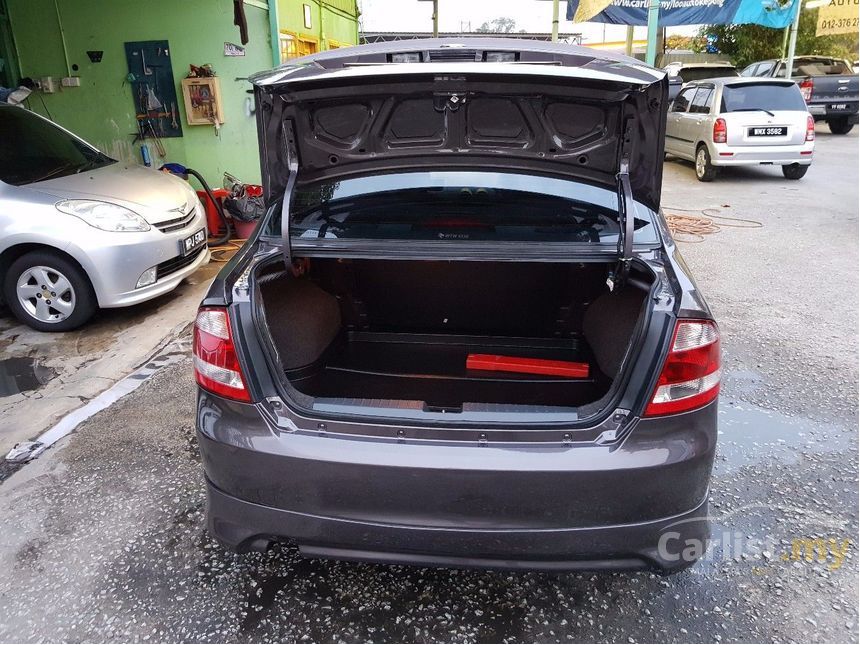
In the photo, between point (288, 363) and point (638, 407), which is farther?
point (288, 363)

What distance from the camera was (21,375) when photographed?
417 centimetres

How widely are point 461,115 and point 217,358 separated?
4.18 ft

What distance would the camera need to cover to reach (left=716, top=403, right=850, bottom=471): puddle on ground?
Result: 3.17 m

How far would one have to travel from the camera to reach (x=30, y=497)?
2.89 metres

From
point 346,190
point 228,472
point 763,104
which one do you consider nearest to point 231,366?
point 228,472

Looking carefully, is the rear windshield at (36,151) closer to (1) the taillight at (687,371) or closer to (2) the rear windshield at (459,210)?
(2) the rear windshield at (459,210)

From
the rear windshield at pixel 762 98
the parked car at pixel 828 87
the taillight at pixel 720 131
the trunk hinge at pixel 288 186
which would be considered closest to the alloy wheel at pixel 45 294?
the trunk hinge at pixel 288 186

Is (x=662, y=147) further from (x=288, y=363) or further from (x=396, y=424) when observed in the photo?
(x=288, y=363)

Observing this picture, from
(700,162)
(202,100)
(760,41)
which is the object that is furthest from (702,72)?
(202,100)

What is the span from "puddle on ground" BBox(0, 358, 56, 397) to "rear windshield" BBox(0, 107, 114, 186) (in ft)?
4.54

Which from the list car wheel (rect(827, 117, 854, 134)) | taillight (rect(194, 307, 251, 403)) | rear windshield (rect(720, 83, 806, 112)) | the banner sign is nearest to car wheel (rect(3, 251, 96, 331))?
taillight (rect(194, 307, 251, 403))

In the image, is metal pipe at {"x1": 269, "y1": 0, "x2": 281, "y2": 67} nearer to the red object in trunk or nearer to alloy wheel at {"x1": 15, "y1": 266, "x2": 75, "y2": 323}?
alloy wheel at {"x1": 15, "y1": 266, "x2": 75, "y2": 323}

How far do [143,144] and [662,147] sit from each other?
7.26m

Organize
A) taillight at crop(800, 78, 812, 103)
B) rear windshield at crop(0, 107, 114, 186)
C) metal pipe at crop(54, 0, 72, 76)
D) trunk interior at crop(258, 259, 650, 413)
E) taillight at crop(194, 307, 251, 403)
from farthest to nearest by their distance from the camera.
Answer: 1. taillight at crop(800, 78, 812, 103)
2. metal pipe at crop(54, 0, 72, 76)
3. rear windshield at crop(0, 107, 114, 186)
4. trunk interior at crop(258, 259, 650, 413)
5. taillight at crop(194, 307, 251, 403)
